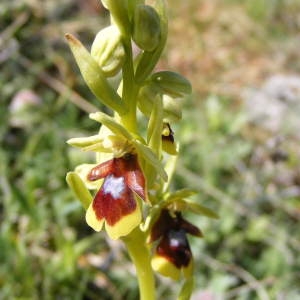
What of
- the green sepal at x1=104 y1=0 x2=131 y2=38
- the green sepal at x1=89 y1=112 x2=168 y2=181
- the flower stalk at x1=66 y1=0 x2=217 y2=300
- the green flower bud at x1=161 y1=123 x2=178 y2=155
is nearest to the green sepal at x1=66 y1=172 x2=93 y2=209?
the flower stalk at x1=66 y1=0 x2=217 y2=300

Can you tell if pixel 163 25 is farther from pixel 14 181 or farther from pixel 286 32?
pixel 286 32

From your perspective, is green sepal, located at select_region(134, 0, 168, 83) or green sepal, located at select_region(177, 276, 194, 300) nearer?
green sepal, located at select_region(134, 0, 168, 83)

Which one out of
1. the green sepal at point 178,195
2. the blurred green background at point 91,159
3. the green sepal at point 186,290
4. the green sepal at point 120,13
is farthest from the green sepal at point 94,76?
the blurred green background at point 91,159

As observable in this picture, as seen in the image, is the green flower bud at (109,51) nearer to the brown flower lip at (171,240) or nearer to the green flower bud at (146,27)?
the green flower bud at (146,27)

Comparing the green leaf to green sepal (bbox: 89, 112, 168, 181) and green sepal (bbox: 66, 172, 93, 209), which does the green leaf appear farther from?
green sepal (bbox: 66, 172, 93, 209)

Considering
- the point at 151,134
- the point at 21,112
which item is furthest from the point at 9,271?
the point at 151,134

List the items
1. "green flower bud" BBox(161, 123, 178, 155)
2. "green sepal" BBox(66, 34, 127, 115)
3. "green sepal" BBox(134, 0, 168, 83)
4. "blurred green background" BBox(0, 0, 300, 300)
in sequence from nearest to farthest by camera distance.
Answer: "green sepal" BBox(66, 34, 127, 115)
"green sepal" BBox(134, 0, 168, 83)
"green flower bud" BBox(161, 123, 178, 155)
"blurred green background" BBox(0, 0, 300, 300)

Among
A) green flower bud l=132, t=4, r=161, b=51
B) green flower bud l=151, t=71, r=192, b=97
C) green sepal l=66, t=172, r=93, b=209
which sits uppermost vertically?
green flower bud l=132, t=4, r=161, b=51
